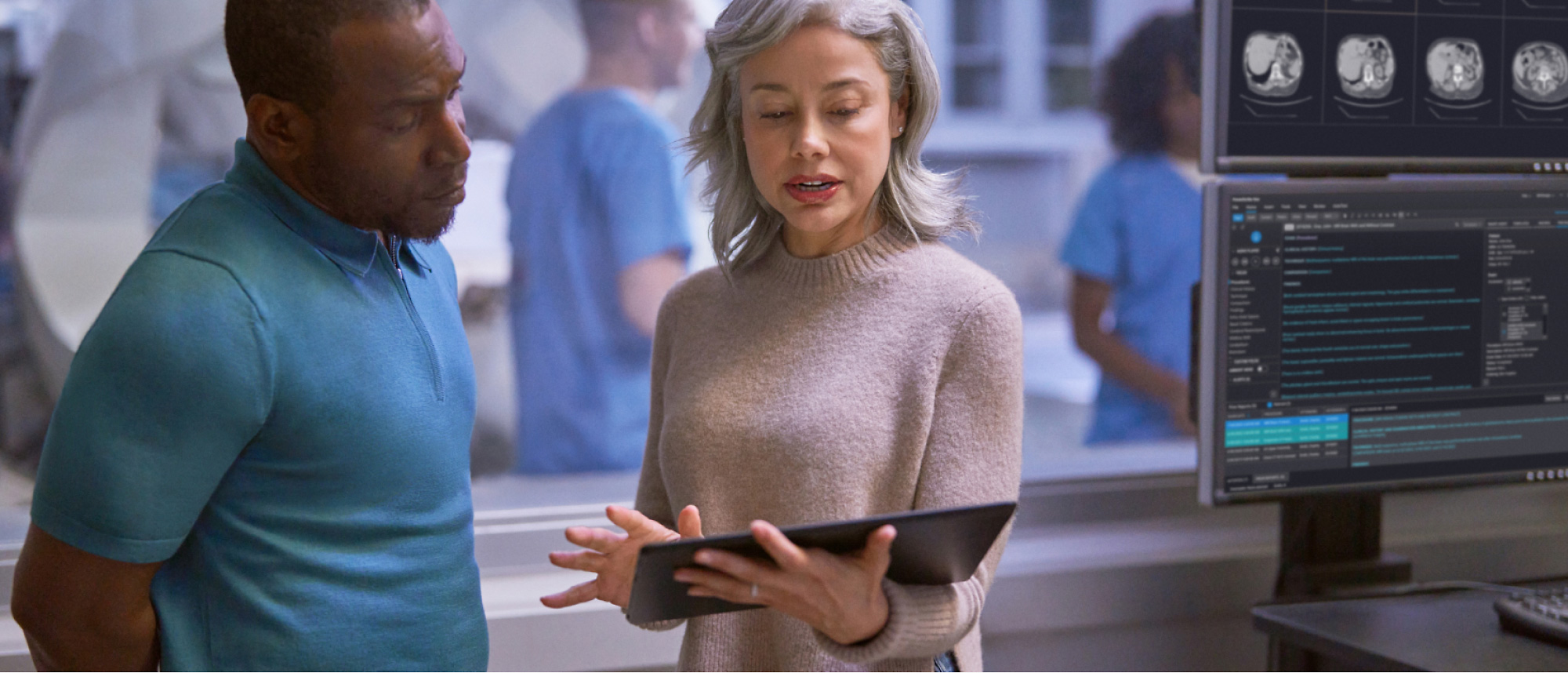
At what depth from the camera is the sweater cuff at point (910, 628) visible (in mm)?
1001

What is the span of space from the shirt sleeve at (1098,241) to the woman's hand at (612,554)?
1.41m

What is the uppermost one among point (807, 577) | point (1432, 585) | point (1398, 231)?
point (1398, 231)

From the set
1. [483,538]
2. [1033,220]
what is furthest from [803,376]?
[1033,220]

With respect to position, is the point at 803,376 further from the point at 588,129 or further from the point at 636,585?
the point at 588,129

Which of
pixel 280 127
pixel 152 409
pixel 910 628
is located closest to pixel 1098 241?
pixel 910 628

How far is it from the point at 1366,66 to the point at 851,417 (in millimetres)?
939

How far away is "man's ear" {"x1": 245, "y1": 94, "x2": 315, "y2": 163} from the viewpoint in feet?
2.92

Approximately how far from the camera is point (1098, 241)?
89.8 inches

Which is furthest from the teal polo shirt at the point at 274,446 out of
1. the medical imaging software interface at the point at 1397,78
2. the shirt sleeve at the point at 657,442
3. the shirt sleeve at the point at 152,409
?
the medical imaging software interface at the point at 1397,78

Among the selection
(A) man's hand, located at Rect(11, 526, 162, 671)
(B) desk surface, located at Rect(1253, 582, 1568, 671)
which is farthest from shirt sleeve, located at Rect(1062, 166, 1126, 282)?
(A) man's hand, located at Rect(11, 526, 162, 671)

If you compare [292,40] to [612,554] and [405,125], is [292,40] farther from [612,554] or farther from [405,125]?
[612,554]

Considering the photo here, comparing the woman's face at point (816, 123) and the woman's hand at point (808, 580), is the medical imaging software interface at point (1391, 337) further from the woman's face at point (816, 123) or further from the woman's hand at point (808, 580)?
the woman's hand at point (808, 580)

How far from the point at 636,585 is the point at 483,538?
0.84m

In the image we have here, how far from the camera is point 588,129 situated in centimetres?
201
